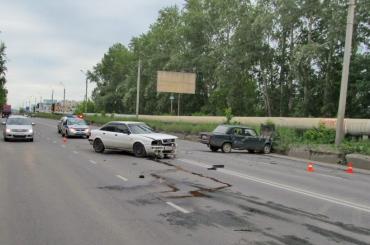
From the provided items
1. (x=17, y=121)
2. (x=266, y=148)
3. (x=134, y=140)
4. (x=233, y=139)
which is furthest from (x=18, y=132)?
(x=266, y=148)

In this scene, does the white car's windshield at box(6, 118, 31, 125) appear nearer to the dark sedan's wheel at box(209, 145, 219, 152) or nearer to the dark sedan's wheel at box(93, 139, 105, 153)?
the dark sedan's wheel at box(93, 139, 105, 153)

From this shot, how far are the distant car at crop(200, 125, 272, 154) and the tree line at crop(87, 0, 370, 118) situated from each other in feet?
77.5

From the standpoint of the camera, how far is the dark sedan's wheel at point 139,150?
21.8 meters

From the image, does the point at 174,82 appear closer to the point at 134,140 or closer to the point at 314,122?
Result: the point at 314,122

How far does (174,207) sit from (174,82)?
48.4 m

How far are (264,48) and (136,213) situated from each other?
57277 mm

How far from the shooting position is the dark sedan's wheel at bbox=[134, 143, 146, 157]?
71.4ft

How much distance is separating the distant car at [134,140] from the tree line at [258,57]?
31.6 m

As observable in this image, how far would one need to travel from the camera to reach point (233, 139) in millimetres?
28734

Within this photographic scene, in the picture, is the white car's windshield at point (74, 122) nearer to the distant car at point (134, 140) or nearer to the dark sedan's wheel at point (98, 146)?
the distant car at point (134, 140)

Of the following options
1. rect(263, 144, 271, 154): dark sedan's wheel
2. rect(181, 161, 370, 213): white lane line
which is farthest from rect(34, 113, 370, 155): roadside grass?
rect(181, 161, 370, 213): white lane line

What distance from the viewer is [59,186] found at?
1255cm

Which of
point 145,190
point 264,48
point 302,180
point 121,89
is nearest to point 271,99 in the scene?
point 264,48

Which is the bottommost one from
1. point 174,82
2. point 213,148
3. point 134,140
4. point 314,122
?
point 213,148
